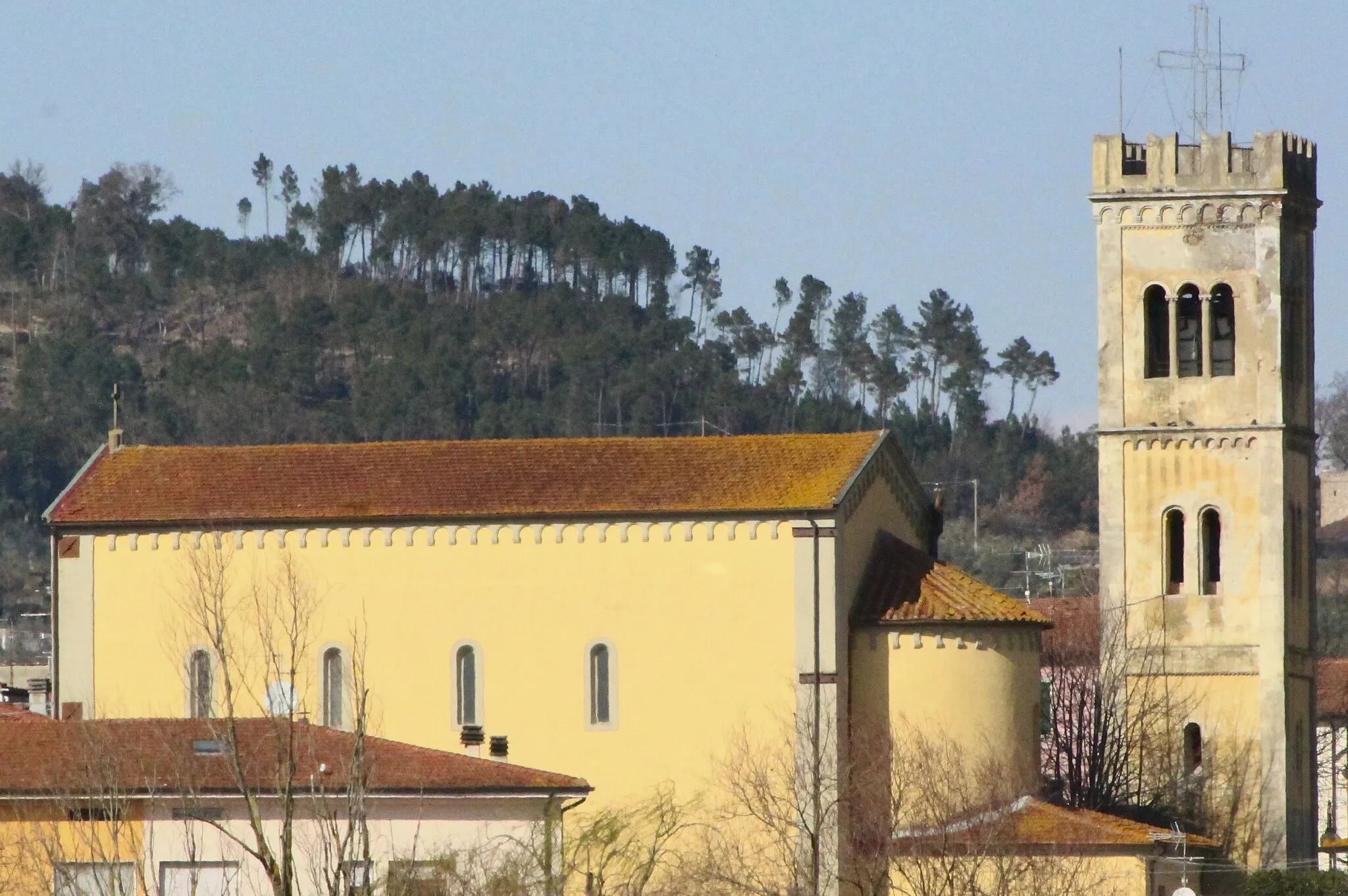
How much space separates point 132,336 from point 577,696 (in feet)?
479

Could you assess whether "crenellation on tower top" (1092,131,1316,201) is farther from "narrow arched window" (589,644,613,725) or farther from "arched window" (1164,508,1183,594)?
"narrow arched window" (589,644,613,725)

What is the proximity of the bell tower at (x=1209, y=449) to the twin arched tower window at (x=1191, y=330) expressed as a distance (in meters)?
0.04

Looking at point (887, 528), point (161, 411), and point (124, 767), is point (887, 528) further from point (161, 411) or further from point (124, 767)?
point (161, 411)

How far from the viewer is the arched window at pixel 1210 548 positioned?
56.1 m

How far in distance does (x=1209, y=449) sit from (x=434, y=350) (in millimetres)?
113053

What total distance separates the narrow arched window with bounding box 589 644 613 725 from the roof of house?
14.5 ft

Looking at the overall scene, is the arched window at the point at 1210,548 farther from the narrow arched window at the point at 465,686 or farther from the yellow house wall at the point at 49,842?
the yellow house wall at the point at 49,842

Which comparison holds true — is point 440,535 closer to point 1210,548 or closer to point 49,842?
point 49,842

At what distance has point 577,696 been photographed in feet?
150

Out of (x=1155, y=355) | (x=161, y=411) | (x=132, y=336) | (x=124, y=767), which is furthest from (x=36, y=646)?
(x=124, y=767)

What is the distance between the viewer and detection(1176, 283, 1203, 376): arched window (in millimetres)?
56406

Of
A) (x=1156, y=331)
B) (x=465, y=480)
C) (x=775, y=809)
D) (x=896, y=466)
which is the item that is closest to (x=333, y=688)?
(x=465, y=480)

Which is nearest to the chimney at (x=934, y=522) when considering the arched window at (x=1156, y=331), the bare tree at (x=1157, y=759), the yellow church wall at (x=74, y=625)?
the bare tree at (x=1157, y=759)

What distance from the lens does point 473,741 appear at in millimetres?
45312
